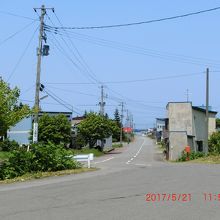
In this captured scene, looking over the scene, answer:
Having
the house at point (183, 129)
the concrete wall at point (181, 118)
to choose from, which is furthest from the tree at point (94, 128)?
the concrete wall at point (181, 118)

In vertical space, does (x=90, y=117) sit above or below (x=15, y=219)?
above

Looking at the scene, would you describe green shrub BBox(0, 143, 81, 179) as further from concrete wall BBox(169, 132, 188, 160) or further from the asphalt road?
concrete wall BBox(169, 132, 188, 160)

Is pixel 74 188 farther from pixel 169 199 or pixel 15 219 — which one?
pixel 15 219

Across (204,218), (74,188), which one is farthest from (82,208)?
(74,188)

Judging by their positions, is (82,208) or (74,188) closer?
(82,208)

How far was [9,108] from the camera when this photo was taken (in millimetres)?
22953

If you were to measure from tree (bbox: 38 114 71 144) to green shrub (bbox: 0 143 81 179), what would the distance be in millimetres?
43326

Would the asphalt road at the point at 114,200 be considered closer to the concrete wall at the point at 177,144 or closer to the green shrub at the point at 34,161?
the green shrub at the point at 34,161

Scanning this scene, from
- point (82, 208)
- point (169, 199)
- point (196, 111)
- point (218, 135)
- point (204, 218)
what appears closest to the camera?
point (204, 218)

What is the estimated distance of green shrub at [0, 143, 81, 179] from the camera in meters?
22.1

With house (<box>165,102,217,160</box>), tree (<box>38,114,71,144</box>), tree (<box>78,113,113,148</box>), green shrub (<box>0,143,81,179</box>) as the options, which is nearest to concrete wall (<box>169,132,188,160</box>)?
house (<box>165,102,217,160</box>)

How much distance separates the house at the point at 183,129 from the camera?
2442 inches

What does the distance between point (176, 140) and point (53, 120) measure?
17.5m

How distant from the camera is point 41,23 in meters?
35.4
